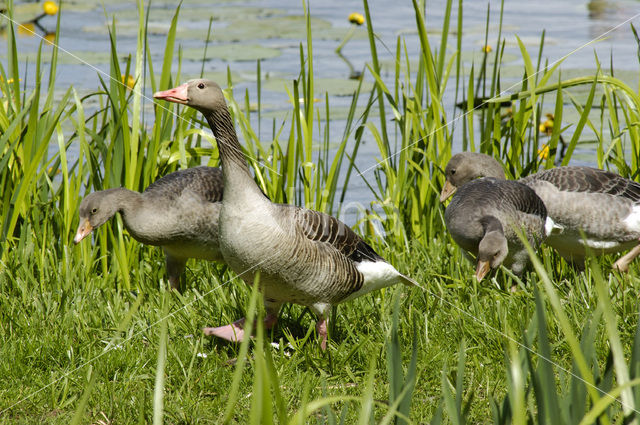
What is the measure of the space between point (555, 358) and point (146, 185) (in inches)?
110

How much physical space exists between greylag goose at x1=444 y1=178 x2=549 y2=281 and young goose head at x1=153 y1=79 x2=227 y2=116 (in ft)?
5.65

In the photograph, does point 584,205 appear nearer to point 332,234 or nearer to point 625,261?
point 625,261

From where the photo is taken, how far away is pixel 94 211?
4438 mm

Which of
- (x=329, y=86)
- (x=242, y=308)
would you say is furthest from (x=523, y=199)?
(x=329, y=86)

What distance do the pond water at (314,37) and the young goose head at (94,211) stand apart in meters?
3.40

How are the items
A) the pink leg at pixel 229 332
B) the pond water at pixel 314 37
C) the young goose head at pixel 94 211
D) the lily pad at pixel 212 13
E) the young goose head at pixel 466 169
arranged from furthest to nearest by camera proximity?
the lily pad at pixel 212 13
the pond water at pixel 314 37
the young goose head at pixel 466 169
the young goose head at pixel 94 211
the pink leg at pixel 229 332

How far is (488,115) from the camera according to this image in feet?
17.3

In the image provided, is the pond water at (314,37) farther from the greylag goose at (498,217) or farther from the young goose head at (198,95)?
the young goose head at (198,95)

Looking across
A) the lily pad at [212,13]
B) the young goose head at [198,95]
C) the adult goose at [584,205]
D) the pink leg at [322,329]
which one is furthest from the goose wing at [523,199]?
the lily pad at [212,13]

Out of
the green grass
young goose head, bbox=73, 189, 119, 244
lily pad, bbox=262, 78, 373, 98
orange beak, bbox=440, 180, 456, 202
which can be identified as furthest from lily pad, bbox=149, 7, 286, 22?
young goose head, bbox=73, 189, 119, 244

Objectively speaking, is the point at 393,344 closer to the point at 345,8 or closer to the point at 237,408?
the point at 237,408

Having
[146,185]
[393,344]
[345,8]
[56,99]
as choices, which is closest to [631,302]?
[393,344]

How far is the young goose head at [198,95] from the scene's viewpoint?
347 cm

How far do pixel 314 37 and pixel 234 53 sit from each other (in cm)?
145
